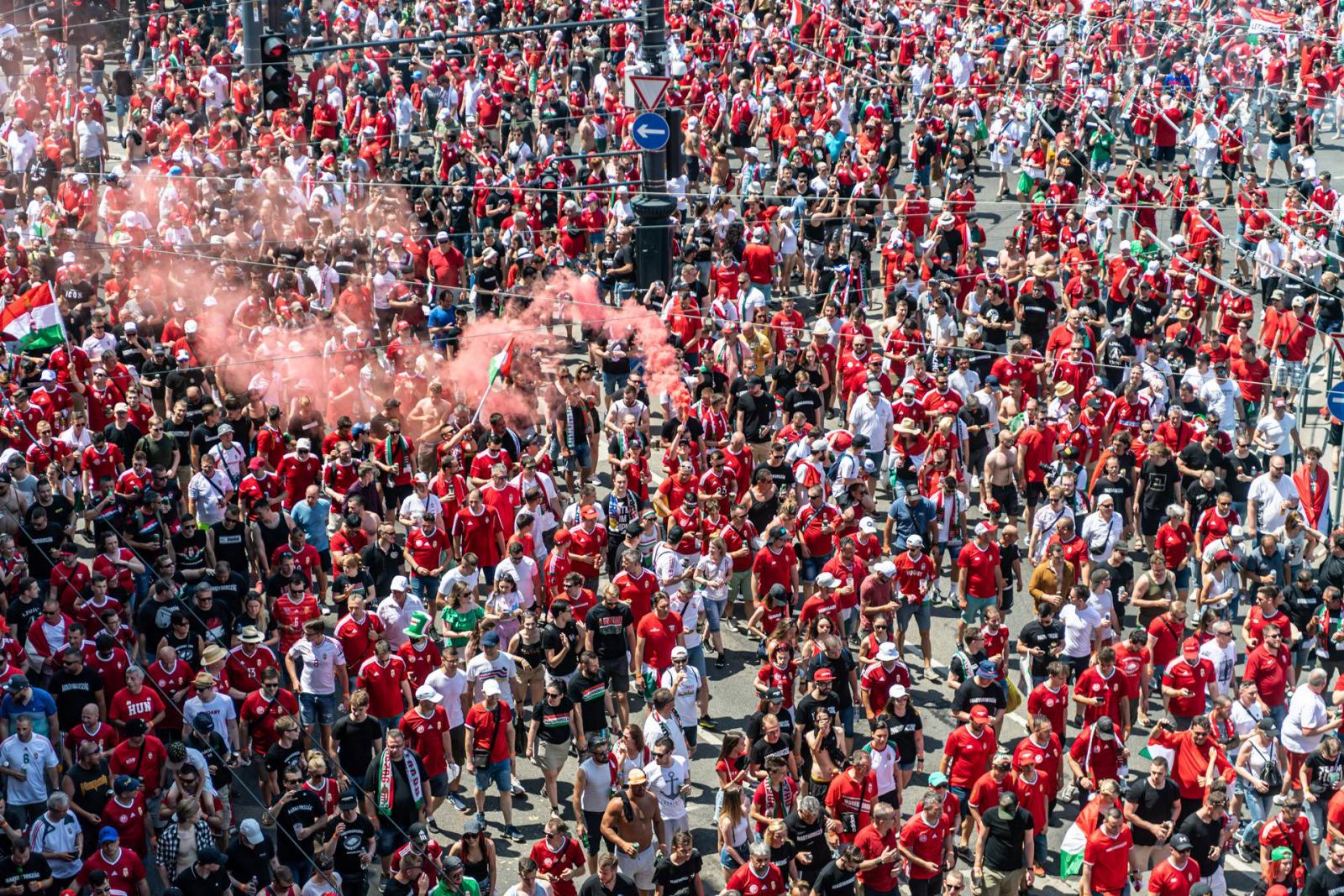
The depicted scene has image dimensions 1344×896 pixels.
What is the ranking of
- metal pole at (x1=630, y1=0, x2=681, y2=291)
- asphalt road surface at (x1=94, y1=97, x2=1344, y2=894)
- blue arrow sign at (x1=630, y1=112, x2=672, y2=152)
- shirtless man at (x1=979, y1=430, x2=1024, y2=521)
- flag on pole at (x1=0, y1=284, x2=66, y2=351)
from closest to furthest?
asphalt road surface at (x1=94, y1=97, x2=1344, y2=894)
metal pole at (x1=630, y1=0, x2=681, y2=291)
blue arrow sign at (x1=630, y1=112, x2=672, y2=152)
shirtless man at (x1=979, y1=430, x2=1024, y2=521)
flag on pole at (x1=0, y1=284, x2=66, y2=351)

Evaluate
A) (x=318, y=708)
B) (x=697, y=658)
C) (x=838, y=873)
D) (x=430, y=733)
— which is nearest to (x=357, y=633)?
(x=318, y=708)

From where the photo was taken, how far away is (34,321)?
65.8 feet

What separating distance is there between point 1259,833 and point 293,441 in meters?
9.45

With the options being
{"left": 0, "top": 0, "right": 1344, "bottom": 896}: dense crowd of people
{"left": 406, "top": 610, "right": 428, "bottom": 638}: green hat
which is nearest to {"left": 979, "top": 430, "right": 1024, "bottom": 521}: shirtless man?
{"left": 0, "top": 0, "right": 1344, "bottom": 896}: dense crowd of people

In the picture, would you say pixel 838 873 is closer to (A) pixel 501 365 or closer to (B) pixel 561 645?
(B) pixel 561 645

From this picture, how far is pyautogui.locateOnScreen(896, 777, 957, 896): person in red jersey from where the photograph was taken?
13.4 m

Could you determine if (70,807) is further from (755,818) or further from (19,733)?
(755,818)

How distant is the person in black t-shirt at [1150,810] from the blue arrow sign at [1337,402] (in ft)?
25.2

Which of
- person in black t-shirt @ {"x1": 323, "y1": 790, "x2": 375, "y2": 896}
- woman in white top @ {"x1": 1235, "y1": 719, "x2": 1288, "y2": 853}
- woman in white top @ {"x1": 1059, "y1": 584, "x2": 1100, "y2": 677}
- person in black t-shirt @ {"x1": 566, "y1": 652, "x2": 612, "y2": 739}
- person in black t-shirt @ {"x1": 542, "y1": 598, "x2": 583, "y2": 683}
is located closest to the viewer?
person in black t-shirt @ {"x1": 323, "y1": 790, "x2": 375, "y2": 896}

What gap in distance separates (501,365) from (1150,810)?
845cm

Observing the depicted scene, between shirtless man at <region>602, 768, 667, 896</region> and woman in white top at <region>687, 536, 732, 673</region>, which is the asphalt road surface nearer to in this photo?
woman in white top at <region>687, 536, 732, 673</region>

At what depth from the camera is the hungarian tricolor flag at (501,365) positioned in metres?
A: 19.6

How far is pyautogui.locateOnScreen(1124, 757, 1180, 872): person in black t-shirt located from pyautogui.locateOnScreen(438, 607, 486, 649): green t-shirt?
538cm

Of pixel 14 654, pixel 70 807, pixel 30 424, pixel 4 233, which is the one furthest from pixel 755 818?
pixel 4 233
